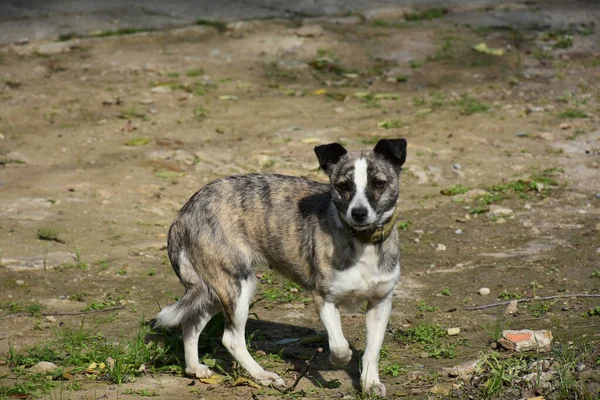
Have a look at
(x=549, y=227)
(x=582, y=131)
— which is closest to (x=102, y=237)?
(x=549, y=227)

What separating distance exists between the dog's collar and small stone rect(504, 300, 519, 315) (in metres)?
1.53

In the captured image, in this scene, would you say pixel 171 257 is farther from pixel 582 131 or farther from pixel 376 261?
pixel 582 131

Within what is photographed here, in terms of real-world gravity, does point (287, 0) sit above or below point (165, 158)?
above

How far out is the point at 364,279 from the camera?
18.1 ft

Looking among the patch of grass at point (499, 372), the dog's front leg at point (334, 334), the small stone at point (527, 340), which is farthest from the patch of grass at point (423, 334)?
the dog's front leg at point (334, 334)

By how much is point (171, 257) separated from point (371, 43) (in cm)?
794

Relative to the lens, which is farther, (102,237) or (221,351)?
(102,237)

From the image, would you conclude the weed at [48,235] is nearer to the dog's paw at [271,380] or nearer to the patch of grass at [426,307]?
the dog's paw at [271,380]

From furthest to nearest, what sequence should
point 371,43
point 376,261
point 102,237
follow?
point 371,43, point 102,237, point 376,261

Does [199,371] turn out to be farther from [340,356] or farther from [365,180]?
[365,180]

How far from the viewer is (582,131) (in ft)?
33.8

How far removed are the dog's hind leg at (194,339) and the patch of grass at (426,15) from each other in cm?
944

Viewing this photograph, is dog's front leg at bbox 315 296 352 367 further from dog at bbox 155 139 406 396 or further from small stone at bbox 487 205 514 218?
small stone at bbox 487 205 514 218

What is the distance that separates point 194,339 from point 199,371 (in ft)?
0.66
